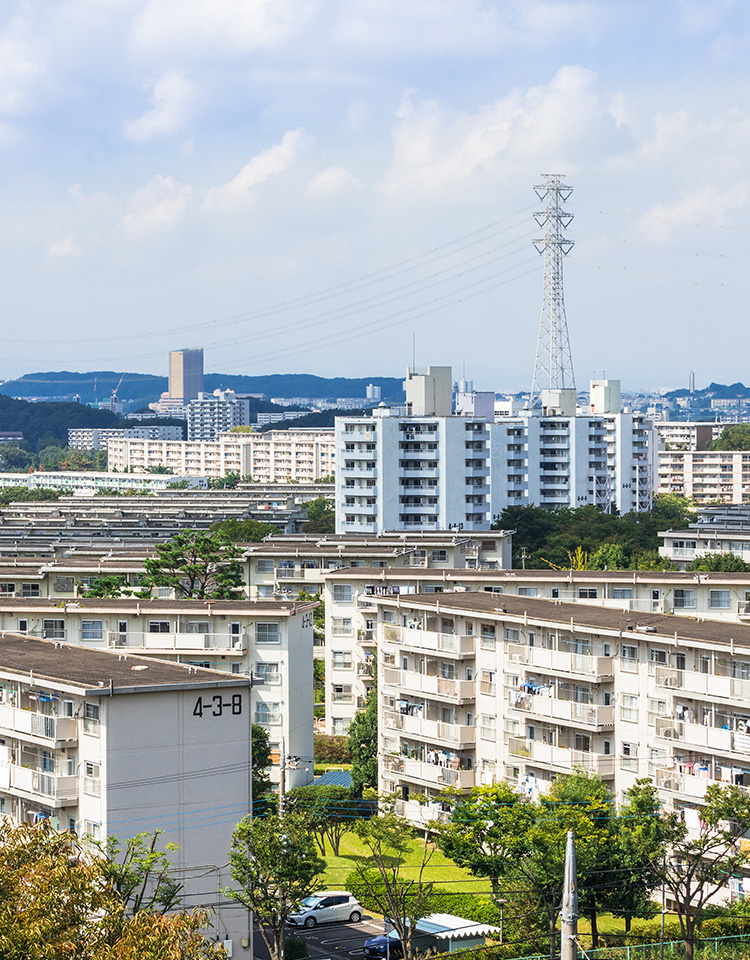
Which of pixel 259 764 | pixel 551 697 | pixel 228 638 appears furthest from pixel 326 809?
pixel 228 638

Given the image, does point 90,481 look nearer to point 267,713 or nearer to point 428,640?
point 267,713

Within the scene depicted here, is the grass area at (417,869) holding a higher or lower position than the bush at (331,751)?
lower

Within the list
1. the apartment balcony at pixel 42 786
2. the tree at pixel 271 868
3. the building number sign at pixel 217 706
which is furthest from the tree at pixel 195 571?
the tree at pixel 271 868

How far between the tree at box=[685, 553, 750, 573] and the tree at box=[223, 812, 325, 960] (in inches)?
1238

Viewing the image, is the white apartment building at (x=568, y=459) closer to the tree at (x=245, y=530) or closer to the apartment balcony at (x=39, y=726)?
the tree at (x=245, y=530)

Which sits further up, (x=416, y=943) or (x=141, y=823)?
(x=141, y=823)

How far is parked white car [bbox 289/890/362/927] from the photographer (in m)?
25.2

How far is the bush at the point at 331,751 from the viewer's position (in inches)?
1412

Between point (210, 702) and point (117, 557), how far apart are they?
26070 millimetres

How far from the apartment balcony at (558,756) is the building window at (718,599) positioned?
12478 mm

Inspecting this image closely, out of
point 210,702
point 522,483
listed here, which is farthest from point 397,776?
point 522,483

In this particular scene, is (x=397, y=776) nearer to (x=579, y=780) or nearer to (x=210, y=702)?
(x=579, y=780)

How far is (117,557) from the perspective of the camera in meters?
47.3

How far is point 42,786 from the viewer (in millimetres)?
22109
